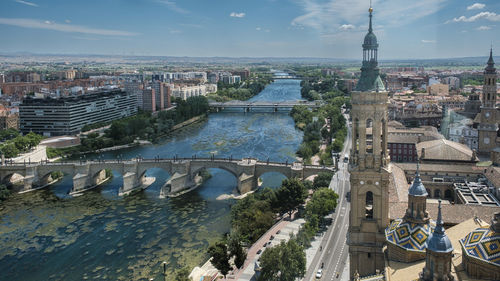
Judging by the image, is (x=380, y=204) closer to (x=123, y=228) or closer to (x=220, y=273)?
(x=220, y=273)

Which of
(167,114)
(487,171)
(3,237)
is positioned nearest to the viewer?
(487,171)

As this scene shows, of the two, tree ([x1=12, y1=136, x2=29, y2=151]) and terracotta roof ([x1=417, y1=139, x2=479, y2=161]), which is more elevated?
terracotta roof ([x1=417, y1=139, x2=479, y2=161])

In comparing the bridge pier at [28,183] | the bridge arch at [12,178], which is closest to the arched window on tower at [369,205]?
the bridge pier at [28,183]

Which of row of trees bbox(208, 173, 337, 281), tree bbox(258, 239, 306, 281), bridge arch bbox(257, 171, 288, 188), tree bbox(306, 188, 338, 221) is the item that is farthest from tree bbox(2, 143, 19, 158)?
tree bbox(258, 239, 306, 281)

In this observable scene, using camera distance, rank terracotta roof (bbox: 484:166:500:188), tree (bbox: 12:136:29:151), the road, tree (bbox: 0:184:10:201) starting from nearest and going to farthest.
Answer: the road < terracotta roof (bbox: 484:166:500:188) < tree (bbox: 0:184:10:201) < tree (bbox: 12:136:29:151)

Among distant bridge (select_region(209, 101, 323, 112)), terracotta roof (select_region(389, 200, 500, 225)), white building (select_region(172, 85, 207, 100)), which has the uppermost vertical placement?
white building (select_region(172, 85, 207, 100))

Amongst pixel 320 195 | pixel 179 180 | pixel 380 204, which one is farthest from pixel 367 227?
pixel 179 180

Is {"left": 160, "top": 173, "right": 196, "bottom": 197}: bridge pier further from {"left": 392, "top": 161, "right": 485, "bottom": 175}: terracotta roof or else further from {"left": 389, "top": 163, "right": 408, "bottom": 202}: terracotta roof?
{"left": 389, "top": 163, "right": 408, "bottom": 202}: terracotta roof
